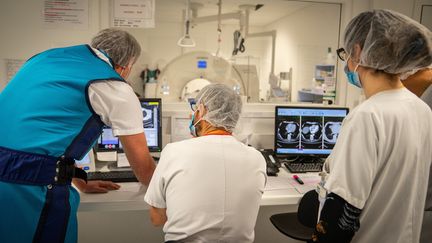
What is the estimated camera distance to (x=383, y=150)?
38.9 inches

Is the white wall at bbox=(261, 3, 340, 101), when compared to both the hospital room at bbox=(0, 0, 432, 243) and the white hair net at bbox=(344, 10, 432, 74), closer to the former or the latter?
the hospital room at bbox=(0, 0, 432, 243)

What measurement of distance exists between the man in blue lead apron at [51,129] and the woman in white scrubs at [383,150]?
78 centimetres

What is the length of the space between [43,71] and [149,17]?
1.12 m

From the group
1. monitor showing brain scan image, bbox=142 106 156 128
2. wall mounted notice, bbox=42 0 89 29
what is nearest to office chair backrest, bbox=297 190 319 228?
monitor showing brain scan image, bbox=142 106 156 128

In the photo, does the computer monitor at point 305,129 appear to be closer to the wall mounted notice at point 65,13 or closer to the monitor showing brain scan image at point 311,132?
the monitor showing brain scan image at point 311,132

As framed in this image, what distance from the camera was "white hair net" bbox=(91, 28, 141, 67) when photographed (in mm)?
1362

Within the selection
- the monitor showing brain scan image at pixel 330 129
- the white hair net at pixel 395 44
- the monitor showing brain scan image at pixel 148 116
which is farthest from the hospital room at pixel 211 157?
the monitor showing brain scan image at pixel 330 129

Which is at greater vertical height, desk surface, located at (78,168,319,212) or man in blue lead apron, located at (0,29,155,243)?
man in blue lead apron, located at (0,29,155,243)

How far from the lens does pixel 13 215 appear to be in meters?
1.10

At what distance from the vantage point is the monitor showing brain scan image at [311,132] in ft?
6.95

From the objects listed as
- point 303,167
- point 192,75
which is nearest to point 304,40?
point 192,75

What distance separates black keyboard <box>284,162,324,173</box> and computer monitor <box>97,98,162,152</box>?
2.57ft

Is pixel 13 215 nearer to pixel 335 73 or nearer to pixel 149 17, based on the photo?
pixel 149 17

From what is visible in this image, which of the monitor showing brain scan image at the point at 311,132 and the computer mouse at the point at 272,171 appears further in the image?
the monitor showing brain scan image at the point at 311,132
